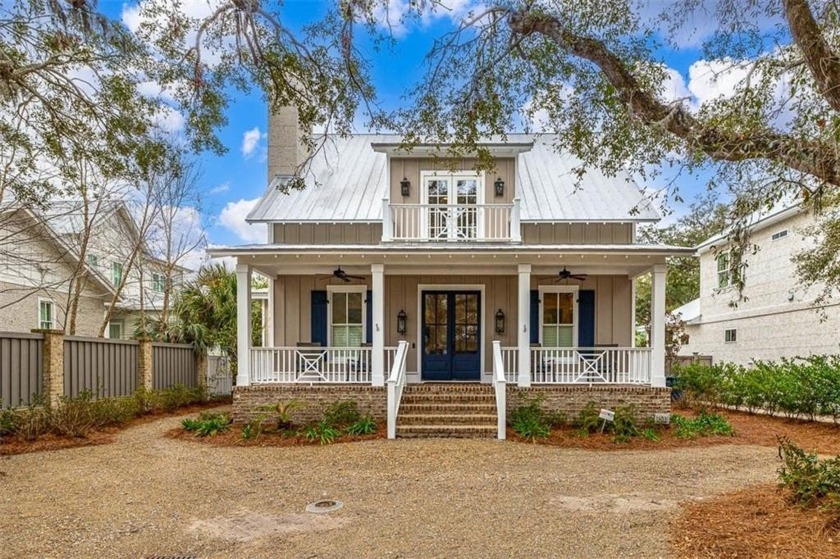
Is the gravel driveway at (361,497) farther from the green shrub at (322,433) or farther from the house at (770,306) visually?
the house at (770,306)

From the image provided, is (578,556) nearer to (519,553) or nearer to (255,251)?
(519,553)

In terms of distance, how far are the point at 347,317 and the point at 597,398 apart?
5.85 metres

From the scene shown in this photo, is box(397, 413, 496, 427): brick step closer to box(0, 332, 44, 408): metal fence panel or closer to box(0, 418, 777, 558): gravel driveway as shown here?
box(0, 418, 777, 558): gravel driveway

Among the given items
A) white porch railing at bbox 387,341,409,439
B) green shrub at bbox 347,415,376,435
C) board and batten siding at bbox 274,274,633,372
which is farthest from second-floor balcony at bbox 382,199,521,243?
green shrub at bbox 347,415,376,435

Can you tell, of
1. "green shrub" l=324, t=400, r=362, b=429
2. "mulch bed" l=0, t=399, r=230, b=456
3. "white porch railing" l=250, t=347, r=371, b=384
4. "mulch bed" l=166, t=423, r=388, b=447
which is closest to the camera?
"mulch bed" l=0, t=399, r=230, b=456

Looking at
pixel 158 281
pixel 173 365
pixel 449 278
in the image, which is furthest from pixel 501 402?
pixel 158 281

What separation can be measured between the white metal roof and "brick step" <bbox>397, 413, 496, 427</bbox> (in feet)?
14.9

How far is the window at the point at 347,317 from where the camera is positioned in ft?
42.0

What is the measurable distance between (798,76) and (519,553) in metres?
5.22

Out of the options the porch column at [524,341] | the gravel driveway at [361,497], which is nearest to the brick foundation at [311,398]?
the gravel driveway at [361,497]

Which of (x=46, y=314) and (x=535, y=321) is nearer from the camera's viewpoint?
(x=535, y=321)

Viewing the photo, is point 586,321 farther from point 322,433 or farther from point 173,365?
point 173,365

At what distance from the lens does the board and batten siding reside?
1261cm

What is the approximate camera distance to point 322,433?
31.3 feet
